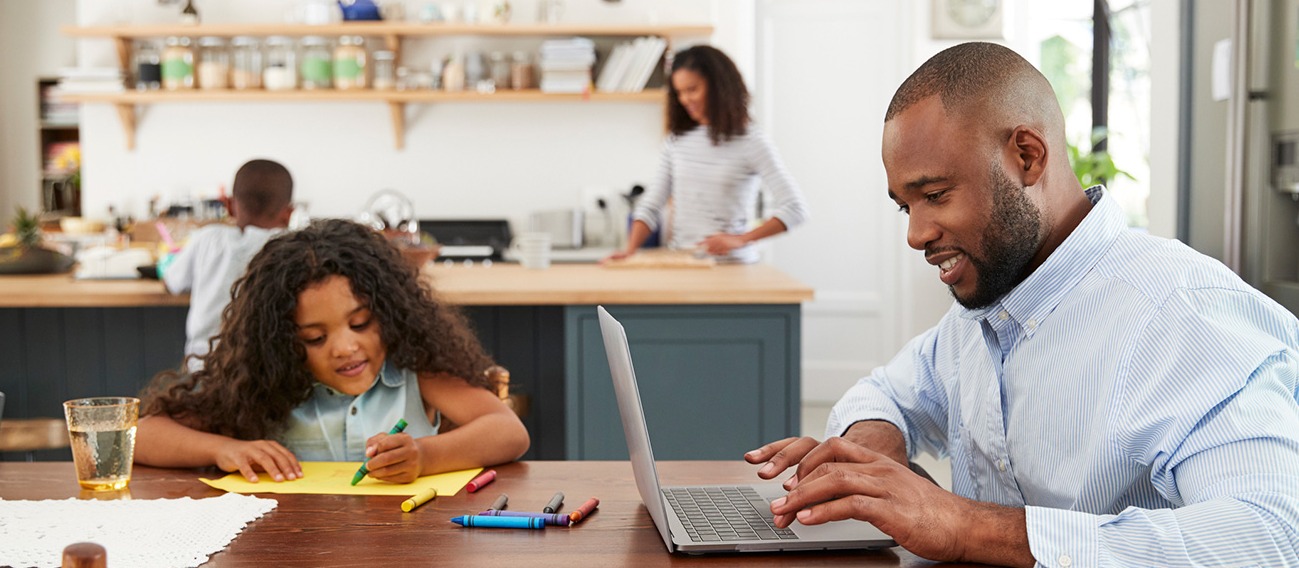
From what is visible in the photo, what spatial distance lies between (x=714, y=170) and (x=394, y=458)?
9.06 ft

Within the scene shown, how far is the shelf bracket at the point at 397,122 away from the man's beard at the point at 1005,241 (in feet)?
14.5

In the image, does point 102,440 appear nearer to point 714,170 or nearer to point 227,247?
point 227,247

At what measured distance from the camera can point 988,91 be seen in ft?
3.93

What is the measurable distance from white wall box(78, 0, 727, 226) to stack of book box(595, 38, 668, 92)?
24cm

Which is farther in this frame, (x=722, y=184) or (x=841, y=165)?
(x=841, y=165)

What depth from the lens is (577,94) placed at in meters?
5.16

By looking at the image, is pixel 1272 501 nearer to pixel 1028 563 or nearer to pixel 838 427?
pixel 1028 563

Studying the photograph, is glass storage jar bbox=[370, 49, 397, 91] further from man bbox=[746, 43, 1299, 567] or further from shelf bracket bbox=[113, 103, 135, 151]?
man bbox=[746, 43, 1299, 567]

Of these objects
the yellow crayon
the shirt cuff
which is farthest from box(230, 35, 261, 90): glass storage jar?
the shirt cuff

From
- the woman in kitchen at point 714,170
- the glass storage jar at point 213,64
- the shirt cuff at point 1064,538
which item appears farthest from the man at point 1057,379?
the glass storage jar at point 213,64

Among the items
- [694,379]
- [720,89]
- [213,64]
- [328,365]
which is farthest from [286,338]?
[213,64]

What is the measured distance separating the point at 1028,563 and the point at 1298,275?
7.56 ft

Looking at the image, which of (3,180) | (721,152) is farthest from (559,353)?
(3,180)

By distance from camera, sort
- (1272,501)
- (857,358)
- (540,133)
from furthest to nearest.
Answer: (857,358), (540,133), (1272,501)
